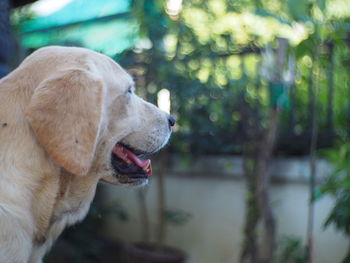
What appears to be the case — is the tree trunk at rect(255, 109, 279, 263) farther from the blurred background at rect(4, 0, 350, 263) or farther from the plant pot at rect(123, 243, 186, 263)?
the plant pot at rect(123, 243, 186, 263)

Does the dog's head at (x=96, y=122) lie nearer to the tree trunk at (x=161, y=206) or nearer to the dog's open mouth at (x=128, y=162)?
the dog's open mouth at (x=128, y=162)

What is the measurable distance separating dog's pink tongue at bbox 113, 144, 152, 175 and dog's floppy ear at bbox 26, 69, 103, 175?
1.18 ft

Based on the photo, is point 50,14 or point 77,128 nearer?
point 77,128

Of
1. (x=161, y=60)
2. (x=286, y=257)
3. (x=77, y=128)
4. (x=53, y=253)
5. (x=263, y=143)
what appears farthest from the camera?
(x=53, y=253)

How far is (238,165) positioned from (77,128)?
290cm

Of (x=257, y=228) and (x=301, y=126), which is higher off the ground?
(x=301, y=126)

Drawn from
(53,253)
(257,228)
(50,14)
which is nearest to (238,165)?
(257,228)

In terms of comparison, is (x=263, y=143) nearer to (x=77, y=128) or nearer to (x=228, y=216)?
(x=228, y=216)

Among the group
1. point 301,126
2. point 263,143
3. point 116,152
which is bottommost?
point 301,126

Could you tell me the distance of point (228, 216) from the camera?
4.71m

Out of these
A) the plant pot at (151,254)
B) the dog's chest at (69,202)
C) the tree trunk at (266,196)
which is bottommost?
the plant pot at (151,254)

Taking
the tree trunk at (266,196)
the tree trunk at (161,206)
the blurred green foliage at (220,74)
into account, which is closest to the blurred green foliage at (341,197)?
the tree trunk at (266,196)

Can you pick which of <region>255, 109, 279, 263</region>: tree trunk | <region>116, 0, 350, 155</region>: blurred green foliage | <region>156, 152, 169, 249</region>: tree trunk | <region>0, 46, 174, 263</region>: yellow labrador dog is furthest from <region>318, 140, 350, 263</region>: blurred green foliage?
<region>156, 152, 169, 249</region>: tree trunk

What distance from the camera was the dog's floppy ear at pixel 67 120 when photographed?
1.90m
